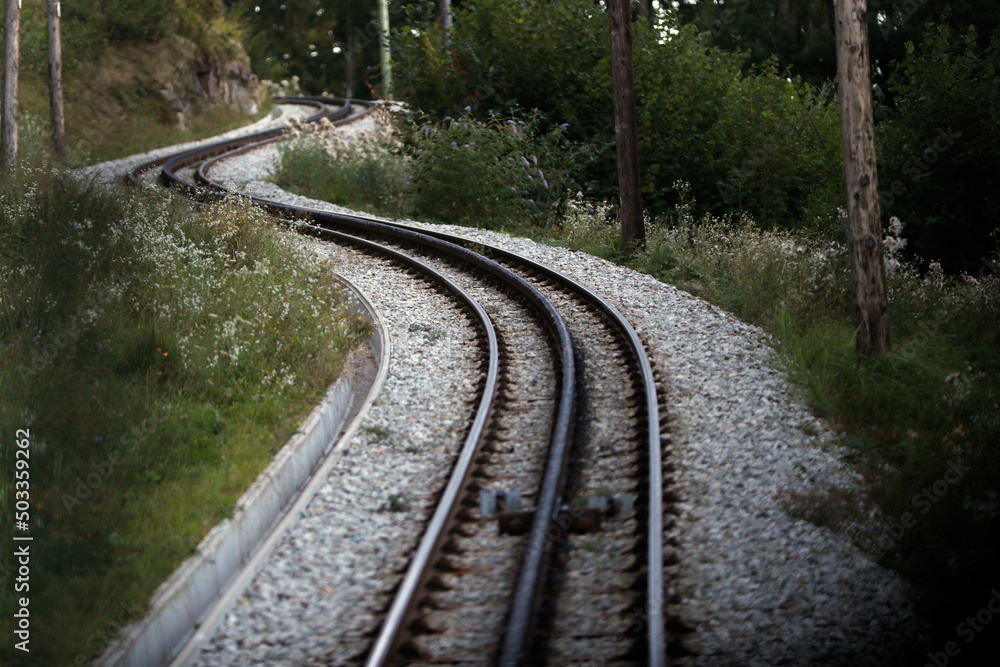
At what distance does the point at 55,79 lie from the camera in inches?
885

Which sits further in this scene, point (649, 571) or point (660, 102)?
point (660, 102)

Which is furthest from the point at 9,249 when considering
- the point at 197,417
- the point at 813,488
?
the point at 813,488

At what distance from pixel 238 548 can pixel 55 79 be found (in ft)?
73.7

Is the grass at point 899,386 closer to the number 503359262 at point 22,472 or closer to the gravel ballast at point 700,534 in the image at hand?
the gravel ballast at point 700,534

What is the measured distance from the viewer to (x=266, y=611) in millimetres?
4516

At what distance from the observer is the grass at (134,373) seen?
4.75 metres

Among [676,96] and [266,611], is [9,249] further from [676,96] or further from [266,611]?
[676,96]

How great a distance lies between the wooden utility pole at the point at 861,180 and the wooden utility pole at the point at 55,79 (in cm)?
2214

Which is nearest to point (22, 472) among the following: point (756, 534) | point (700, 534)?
point (700, 534)

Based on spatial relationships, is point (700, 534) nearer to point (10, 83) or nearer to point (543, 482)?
point (543, 482)

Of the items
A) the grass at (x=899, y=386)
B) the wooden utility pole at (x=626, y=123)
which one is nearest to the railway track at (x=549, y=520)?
the grass at (x=899, y=386)

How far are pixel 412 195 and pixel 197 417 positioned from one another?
11533 mm

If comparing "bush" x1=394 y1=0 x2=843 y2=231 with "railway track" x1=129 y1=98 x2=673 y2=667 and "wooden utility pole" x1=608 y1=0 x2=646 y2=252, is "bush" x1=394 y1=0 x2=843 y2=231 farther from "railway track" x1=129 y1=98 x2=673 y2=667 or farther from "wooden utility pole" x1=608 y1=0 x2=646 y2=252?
"railway track" x1=129 y1=98 x2=673 y2=667

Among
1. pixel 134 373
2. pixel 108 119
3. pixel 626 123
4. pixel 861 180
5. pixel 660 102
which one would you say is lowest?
pixel 134 373
